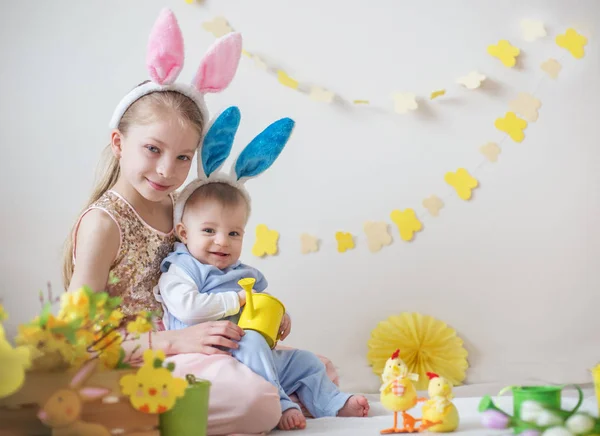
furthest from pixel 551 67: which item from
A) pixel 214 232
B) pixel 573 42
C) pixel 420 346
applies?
pixel 214 232

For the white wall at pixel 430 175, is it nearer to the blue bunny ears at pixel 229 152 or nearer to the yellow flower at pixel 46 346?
the blue bunny ears at pixel 229 152

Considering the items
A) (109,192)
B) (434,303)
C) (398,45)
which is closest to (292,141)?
(398,45)

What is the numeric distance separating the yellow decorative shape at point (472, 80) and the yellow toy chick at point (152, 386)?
1511 mm

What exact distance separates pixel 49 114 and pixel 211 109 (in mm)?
443

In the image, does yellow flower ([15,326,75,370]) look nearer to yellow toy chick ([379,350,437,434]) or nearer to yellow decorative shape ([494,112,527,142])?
yellow toy chick ([379,350,437,434])

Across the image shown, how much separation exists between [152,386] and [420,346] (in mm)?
1297

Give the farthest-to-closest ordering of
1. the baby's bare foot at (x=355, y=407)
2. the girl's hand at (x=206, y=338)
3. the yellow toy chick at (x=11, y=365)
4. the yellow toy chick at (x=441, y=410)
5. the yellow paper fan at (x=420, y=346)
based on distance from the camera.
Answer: the yellow paper fan at (x=420, y=346), the baby's bare foot at (x=355, y=407), the girl's hand at (x=206, y=338), the yellow toy chick at (x=441, y=410), the yellow toy chick at (x=11, y=365)

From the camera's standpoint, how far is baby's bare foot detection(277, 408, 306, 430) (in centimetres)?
136

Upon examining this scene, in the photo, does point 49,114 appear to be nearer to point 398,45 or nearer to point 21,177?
point 21,177

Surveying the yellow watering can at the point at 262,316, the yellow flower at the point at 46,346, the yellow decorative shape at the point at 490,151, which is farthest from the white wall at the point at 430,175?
the yellow flower at the point at 46,346

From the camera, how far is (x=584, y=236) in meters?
2.27

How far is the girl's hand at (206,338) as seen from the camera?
53.2 inches

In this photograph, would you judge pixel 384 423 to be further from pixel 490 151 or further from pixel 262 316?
pixel 490 151

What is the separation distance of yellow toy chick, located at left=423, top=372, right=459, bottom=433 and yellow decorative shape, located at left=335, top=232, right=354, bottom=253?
3.29 ft
